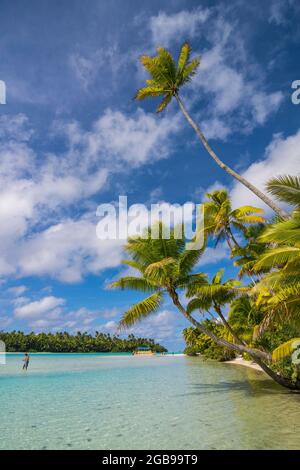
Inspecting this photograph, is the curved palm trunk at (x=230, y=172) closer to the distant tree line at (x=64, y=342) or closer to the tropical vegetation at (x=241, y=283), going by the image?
Result: the tropical vegetation at (x=241, y=283)

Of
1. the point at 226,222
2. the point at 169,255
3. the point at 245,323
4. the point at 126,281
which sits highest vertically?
the point at 226,222

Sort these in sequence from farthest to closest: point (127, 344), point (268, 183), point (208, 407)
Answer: point (127, 344) → point (208, 407) → point (268, 183)

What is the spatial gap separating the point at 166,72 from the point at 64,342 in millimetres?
107919

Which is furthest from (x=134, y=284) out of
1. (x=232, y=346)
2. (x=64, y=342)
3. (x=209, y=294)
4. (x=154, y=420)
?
(x=64, y=342)

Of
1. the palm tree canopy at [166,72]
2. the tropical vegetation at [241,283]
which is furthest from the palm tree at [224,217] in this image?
the palm tree canopy at [166,72]

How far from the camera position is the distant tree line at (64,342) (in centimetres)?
10431

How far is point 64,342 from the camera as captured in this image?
111250mm

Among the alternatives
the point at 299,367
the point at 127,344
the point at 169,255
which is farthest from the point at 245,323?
the point at 127,344

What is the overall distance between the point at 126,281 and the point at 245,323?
830 cm

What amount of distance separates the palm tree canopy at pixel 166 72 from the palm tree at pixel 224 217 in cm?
516

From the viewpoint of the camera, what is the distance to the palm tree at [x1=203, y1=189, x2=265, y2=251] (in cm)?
1636
